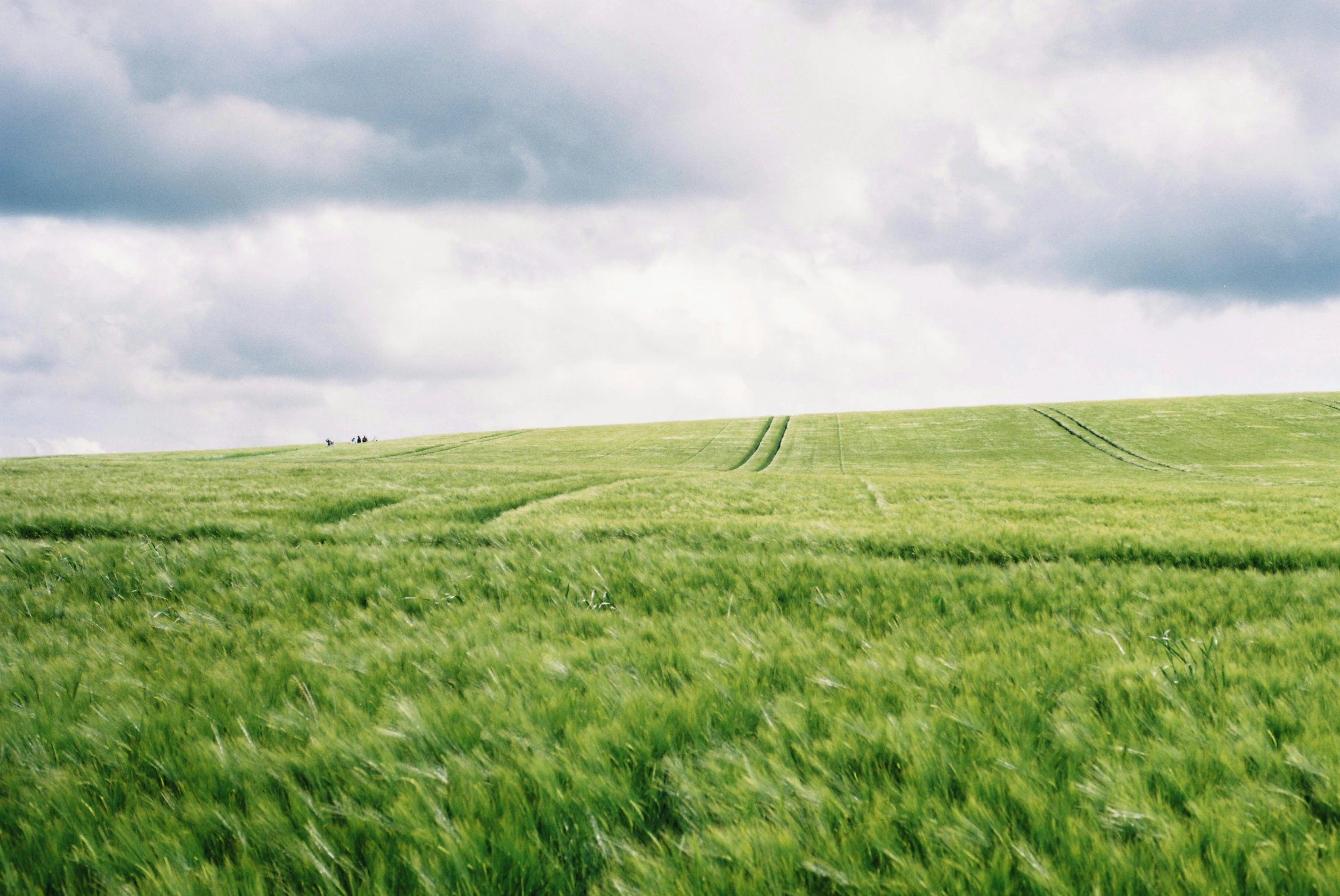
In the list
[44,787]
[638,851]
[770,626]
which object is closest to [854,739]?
[638,851]

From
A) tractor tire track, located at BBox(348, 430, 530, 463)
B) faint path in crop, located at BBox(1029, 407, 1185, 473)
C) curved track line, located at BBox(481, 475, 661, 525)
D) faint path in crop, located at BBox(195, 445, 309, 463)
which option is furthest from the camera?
faint path in crop, located at BBox(195, 445, 309, 463)

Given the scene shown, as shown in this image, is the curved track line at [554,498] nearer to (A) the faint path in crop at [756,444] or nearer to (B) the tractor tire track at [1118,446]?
(A) the faint path in crop at [756,444]

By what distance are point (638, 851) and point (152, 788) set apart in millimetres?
1522

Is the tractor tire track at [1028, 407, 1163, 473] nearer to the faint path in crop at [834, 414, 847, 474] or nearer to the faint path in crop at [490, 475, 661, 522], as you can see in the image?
the faint path in crop at [834, 414, 847, 474]

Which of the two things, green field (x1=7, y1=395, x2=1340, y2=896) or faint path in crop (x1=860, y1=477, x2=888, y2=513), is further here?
faint path in crop (x1=860, y1=477, x2=888, y2=513)

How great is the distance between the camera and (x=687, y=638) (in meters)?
2.97

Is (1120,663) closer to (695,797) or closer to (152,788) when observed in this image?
(695,797)

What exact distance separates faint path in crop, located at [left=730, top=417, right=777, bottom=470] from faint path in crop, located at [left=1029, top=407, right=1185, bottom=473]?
83.8ft

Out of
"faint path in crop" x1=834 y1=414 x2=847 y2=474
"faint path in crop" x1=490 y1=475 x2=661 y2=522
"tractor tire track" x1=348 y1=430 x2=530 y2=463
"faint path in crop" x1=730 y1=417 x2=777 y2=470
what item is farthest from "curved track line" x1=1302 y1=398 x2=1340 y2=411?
"tractor tire track" x1=348 y1=430 x2=530 y2=463

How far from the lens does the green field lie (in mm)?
1384

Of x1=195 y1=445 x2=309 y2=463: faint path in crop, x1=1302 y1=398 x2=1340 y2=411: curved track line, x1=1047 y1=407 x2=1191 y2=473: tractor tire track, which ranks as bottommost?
x1=1047 y1=407 x2=1191 y2=473: tractor tire track

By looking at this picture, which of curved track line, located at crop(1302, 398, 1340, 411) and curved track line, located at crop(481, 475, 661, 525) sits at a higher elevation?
curved track line, located at crop(1302, 398, 1340, 411)

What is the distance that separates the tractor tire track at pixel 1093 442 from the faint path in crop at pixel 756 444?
25.6 metres

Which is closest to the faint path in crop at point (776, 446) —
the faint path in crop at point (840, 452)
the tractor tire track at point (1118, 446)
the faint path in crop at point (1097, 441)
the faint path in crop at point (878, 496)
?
the faint path in crop at point (840, 452)
